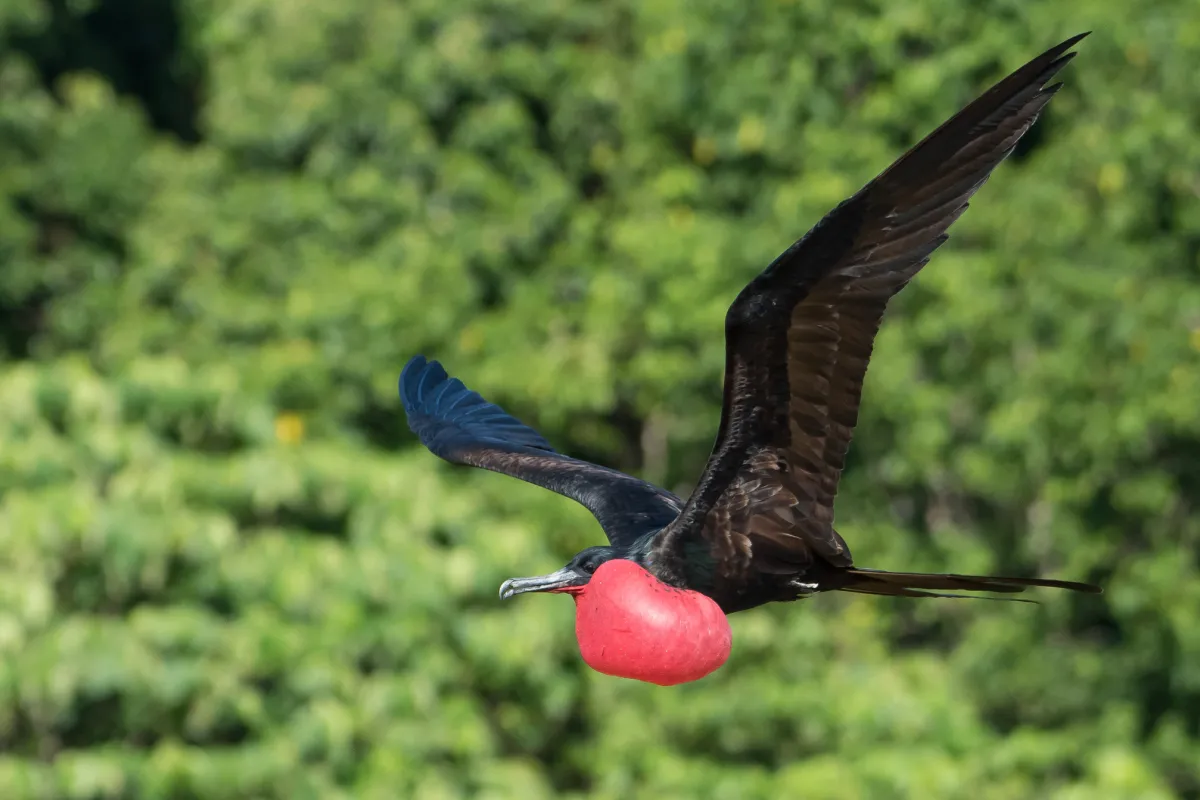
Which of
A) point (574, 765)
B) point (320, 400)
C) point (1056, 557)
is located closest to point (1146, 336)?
point (1056, 557)

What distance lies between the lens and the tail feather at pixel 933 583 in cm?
391

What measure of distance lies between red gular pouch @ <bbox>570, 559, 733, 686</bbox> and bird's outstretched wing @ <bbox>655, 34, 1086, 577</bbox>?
325mm

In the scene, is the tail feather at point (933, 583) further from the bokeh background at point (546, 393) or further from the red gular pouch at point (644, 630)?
the bokeh background at point (546, 393)

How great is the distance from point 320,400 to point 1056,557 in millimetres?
5019

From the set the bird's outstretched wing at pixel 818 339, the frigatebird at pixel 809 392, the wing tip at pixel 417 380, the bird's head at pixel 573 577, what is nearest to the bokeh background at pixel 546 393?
the wing tip at pixel 417 380

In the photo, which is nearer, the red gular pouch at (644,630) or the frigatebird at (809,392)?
the frigatebird at (809,392)

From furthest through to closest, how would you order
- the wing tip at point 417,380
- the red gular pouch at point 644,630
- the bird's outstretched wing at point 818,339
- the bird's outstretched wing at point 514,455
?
1. the wing tip at point 417,380
2. the bird's outstretched wing at point 514,455
3. the red gular pouch at point 644,630
4. the bird's outstretched wing at point 818,339

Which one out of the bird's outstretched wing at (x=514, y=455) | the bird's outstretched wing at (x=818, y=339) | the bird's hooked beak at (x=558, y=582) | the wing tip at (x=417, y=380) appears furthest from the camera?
the wing tip at (x=417, y=380)

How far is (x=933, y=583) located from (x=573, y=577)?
0.80 meters

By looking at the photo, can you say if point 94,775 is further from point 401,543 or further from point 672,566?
point 672,566

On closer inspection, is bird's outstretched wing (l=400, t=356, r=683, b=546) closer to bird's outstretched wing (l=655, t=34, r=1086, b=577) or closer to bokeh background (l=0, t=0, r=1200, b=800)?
bird's outstretched wing (l=655, t=34, r=1086, b=577)

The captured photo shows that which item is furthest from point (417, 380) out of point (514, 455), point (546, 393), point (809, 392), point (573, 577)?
point (546, 393)

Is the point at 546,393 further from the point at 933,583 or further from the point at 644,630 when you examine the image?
the point at 644,630

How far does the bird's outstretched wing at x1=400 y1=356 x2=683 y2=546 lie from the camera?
16.1 ft
